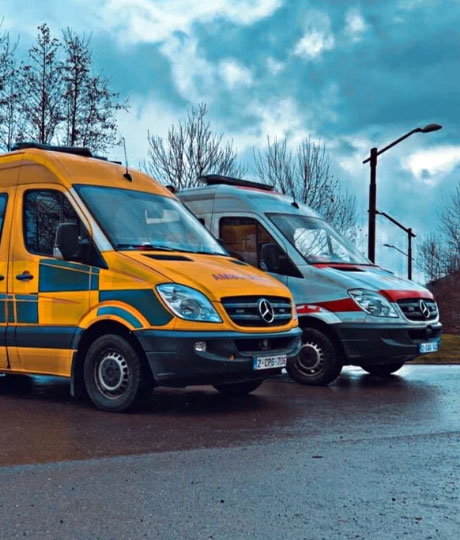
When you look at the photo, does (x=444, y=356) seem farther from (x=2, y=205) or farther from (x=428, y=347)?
(x=2, y=205)

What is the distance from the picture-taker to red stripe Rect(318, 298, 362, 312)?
10.3 meters

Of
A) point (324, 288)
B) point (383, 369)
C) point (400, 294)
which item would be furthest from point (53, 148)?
point (383, 369)

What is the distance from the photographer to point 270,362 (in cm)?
818

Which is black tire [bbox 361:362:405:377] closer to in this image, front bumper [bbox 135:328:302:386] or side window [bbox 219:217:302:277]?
side window [bbox 219:217:302:277]

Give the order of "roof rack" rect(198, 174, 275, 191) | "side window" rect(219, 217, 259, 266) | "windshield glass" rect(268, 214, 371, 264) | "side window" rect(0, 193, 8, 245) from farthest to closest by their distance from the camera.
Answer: "roof rack" rect(198, 174, 275, 191), "side window" rect(219, 217, 259, 266), "windshield glass" rect(268, 214, 371, 264), "side window" rect(0, 193, 8, 245)

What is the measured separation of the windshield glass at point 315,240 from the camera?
11109mm

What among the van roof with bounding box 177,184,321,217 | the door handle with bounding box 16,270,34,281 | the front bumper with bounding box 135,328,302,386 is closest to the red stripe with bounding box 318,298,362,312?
the van roof with bounding box 177,184,321,217

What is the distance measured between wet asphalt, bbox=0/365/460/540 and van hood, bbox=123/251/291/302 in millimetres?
1223

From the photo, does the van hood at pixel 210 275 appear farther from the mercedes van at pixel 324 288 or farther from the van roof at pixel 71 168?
the mercedes van at pixel 324 288

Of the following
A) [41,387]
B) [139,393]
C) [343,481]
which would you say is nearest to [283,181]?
[41,387]

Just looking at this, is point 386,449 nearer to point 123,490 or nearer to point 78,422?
point 123,490

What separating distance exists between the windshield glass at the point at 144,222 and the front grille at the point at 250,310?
3.35 ft

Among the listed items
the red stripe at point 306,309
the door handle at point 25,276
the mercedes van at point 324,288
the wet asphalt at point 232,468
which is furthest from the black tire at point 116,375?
the red stripe at point 306,309

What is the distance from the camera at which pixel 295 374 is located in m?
10.8
